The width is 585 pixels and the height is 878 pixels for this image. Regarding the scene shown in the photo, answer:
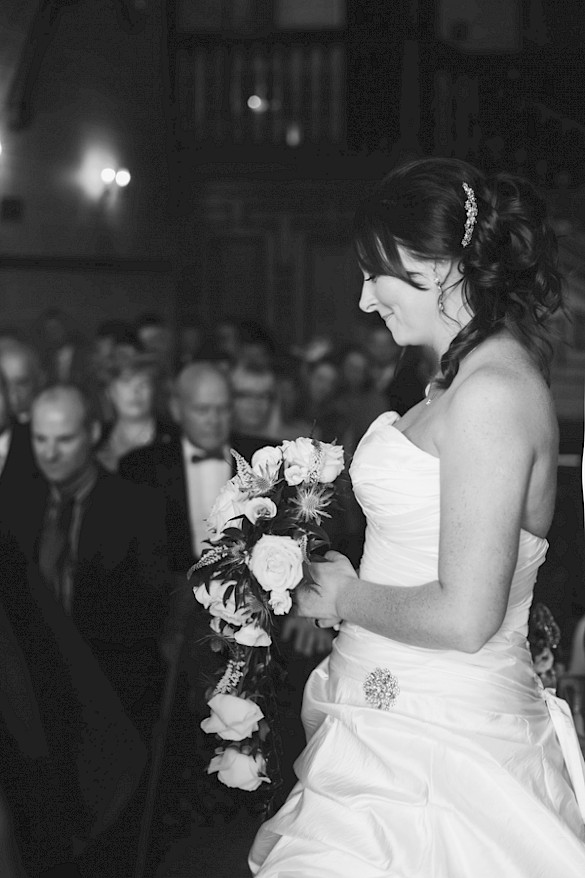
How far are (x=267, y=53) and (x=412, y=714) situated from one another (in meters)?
8.55

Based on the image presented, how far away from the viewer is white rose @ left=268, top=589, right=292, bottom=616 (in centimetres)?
191

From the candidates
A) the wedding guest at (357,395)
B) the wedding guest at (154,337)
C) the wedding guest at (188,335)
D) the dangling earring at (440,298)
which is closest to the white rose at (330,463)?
the dangling earring at (440,298)

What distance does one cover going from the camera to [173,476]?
177 inches

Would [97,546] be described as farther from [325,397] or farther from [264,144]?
[264,144]

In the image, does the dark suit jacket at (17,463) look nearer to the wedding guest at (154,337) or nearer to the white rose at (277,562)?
the wedding guest at (154,337)

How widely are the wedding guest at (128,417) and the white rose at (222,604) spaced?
314 centimetres

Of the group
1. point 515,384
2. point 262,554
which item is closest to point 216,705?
point 262,554

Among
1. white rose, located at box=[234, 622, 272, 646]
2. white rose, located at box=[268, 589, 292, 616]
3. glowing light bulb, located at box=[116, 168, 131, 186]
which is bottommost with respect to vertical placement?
white rose, located at box=[234, 622, 272, 646]

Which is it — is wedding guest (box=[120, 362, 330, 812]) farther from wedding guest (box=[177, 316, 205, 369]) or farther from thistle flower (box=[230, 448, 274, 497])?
wedding guest (box=[177, 316, 205, 369])

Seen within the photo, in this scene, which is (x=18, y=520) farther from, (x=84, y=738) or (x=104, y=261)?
(x=104, y=261)

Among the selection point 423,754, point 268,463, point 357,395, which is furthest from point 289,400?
point 423,754

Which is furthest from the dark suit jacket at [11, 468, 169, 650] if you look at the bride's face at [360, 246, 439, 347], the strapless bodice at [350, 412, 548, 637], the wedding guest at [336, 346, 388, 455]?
the bride's face at [360, 246, 439, 347]

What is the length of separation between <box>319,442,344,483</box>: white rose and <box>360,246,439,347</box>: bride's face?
0.29 metres

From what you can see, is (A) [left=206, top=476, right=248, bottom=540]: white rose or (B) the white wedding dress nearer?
(B) the white wedding dress
